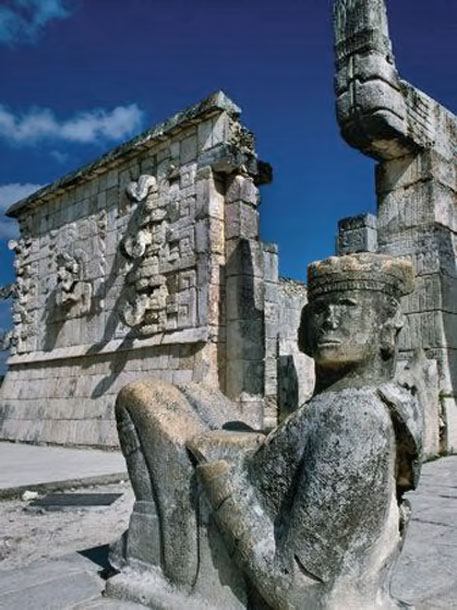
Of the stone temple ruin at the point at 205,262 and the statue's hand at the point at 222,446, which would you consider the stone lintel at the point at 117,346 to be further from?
the statue's hand at the point at 222,446

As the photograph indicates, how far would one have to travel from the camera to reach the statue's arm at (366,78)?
6.68 metres

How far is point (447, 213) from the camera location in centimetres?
782

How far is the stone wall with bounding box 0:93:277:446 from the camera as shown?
8750 millimetres

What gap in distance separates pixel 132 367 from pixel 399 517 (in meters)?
7.91

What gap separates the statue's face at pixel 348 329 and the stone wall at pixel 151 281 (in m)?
6.13

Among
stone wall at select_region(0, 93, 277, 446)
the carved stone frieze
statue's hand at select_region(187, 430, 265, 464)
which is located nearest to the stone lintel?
stone wall at select_region(0, 93, 277, 446)

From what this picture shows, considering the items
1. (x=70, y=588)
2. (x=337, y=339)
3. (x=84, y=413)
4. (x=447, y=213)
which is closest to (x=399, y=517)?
(x=337, y=339)

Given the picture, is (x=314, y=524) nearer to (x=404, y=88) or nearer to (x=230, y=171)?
(x=404, y=88)

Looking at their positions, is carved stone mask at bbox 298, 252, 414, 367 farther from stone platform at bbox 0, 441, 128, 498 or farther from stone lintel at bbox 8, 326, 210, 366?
stone lintel at bbox 8, 326, 210, 366

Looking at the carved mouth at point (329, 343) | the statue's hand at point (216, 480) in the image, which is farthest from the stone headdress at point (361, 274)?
the statue's hand at point (216, 480)

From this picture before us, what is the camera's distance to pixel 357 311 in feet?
7.16

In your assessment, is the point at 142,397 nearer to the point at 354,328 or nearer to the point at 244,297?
the point at 354,328

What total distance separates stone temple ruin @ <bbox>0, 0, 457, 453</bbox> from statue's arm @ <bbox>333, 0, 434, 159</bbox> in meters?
0.01

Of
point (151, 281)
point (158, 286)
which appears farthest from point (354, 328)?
point (151, 281)
